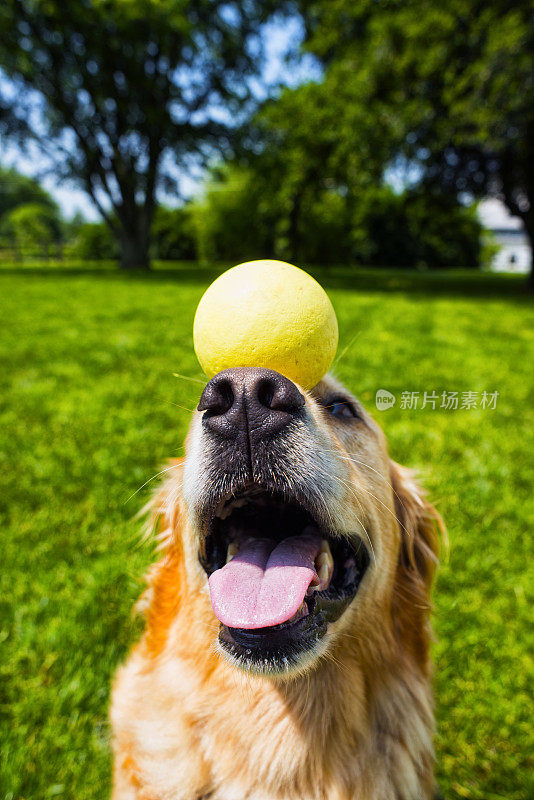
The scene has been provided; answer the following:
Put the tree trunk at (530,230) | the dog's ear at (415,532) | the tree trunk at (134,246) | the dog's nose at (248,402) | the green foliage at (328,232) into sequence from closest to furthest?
the dog's nose at (248,402), the dog's ear at (415,532), the tree trunk at (530,230), the tree trunk at (134,246), the green foliage at (328,232)

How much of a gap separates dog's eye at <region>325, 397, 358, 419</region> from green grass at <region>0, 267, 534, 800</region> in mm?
571

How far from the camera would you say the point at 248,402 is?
1362 mm

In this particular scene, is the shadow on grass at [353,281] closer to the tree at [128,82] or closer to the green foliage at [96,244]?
the tree at [128,82]

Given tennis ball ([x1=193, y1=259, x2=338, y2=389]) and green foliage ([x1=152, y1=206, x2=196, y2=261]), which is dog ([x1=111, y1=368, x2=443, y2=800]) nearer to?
tennis ball ([x1=193, y1=259, x2=338, y2=389])

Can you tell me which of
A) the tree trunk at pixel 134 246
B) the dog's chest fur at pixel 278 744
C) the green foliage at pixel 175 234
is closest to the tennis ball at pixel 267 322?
the dog's chest fur at pixel 278 744

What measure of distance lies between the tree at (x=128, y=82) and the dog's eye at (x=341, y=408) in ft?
67.5

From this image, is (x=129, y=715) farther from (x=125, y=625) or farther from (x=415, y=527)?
(x=415, y=527)

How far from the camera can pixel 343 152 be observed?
17.5 m

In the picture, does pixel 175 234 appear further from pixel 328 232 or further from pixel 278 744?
pixel 278 744

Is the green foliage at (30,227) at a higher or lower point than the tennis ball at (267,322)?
higher

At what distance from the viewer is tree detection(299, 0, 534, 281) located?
1266 centimetres

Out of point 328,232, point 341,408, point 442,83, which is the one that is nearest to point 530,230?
point 442,83

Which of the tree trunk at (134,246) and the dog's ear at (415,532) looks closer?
the dog's ear at (415,532)

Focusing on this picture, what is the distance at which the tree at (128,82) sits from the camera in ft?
60.4
